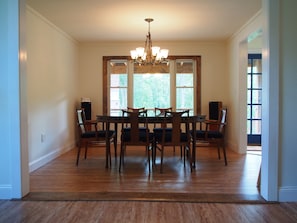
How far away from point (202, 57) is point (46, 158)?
12.7ft

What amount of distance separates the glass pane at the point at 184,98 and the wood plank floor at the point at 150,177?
1.73m

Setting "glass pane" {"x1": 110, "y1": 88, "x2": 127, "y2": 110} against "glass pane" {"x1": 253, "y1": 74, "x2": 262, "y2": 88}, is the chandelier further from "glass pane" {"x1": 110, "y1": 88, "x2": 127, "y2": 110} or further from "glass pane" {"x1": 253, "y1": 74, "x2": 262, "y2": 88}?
"glass pane" {"x1": 253, "y1": 74, "x2": 262, "y2": 88}

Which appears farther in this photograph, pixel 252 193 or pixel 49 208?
pixel 252 193

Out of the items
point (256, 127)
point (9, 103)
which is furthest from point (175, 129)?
point (256, 127)

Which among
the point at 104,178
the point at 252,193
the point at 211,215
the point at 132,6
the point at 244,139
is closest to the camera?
the point at 211,215

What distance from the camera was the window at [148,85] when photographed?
629 centimetres

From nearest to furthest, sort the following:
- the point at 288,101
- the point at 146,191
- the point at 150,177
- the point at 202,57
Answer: the point at 288,101 < the point at 146,191 < the point at 150,177 < the point at 202,57

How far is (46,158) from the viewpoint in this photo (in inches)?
174

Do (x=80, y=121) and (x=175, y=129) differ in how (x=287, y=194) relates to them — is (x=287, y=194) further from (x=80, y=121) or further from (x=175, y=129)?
(x=80, y=121)

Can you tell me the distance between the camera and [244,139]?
524 cm

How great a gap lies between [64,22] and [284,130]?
12.2ft

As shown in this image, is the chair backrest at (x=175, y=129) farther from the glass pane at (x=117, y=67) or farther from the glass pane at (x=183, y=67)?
the glass pane at (x=117, y=67)

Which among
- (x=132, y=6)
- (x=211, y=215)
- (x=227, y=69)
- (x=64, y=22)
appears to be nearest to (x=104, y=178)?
(x=211, y=215)

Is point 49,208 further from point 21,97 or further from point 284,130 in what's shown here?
point 284,130
